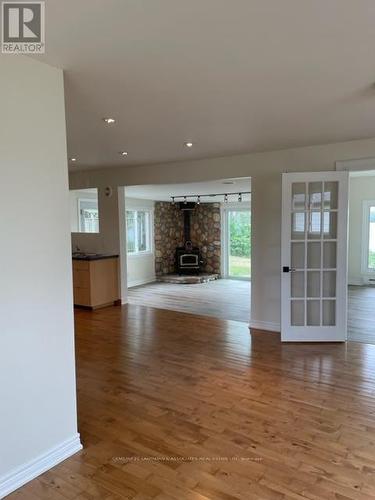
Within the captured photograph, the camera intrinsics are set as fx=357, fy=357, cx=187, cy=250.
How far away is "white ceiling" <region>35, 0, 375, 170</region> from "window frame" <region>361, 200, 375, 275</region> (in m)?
5.30

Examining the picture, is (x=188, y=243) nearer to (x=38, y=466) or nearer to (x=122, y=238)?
(x=122, y=238)

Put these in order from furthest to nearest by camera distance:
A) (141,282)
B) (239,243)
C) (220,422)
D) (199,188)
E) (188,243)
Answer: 1. (188,243)
2. (239,243)
3. (141,282)
4. (199,188)
5. (220,422)

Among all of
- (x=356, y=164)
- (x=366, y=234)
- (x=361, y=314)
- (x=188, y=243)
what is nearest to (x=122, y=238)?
(x=356, y=164)

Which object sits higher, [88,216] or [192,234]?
[88,216]

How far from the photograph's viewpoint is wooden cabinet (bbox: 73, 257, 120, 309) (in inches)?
239

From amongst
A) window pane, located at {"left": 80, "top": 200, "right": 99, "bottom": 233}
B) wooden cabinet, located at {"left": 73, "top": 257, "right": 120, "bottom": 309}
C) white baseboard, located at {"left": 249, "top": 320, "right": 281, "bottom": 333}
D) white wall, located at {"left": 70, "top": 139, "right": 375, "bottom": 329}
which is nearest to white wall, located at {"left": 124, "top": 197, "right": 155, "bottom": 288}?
window pane, located at {"left": 80, "top": 200, "right": 99, "bottom": 233}

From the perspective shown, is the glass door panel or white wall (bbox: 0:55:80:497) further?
the glass door panel

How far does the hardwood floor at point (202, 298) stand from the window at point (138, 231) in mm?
1070

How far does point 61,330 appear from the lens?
2186 mm

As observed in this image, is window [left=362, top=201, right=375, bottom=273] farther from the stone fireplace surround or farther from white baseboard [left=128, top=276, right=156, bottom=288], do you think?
white baseboard [left=128, top=276, right=156, bottom=288]

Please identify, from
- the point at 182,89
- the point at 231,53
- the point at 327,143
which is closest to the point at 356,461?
the point at 231,53

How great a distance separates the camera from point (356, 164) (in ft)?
13.6

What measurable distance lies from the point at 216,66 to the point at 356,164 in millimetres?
2679

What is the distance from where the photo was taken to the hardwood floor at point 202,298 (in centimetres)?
614
